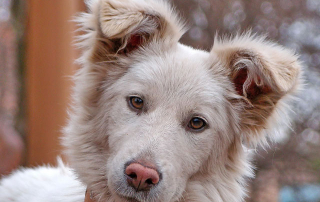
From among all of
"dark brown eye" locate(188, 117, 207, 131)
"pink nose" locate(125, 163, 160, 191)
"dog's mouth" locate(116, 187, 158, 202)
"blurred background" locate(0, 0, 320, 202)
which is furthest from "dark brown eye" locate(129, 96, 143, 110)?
"blurred background" locate(0, 0, 320, 202)

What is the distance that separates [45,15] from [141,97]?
11.8ft

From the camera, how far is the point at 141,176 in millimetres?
2795

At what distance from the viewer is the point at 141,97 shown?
10.5 feet

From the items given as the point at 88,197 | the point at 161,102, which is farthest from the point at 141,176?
the point at 88,197

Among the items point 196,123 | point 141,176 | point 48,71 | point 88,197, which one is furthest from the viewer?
point 48,71

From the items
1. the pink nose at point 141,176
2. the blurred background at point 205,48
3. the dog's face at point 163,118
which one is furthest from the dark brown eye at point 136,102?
the blurred background at point 205,48

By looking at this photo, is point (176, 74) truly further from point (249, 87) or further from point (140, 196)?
point (140, 196)

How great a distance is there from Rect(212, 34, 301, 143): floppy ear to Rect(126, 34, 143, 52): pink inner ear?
67 centimetres

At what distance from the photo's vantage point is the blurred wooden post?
20.1 ft

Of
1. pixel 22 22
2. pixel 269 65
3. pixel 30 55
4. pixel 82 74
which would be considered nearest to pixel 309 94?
pixel 269 65

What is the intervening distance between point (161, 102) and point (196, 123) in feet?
1.07

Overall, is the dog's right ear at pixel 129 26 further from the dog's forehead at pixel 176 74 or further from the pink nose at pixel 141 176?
the pink nose at pixel 141 176

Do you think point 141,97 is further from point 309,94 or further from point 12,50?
point 12,50

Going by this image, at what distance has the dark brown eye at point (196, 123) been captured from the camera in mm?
3189
